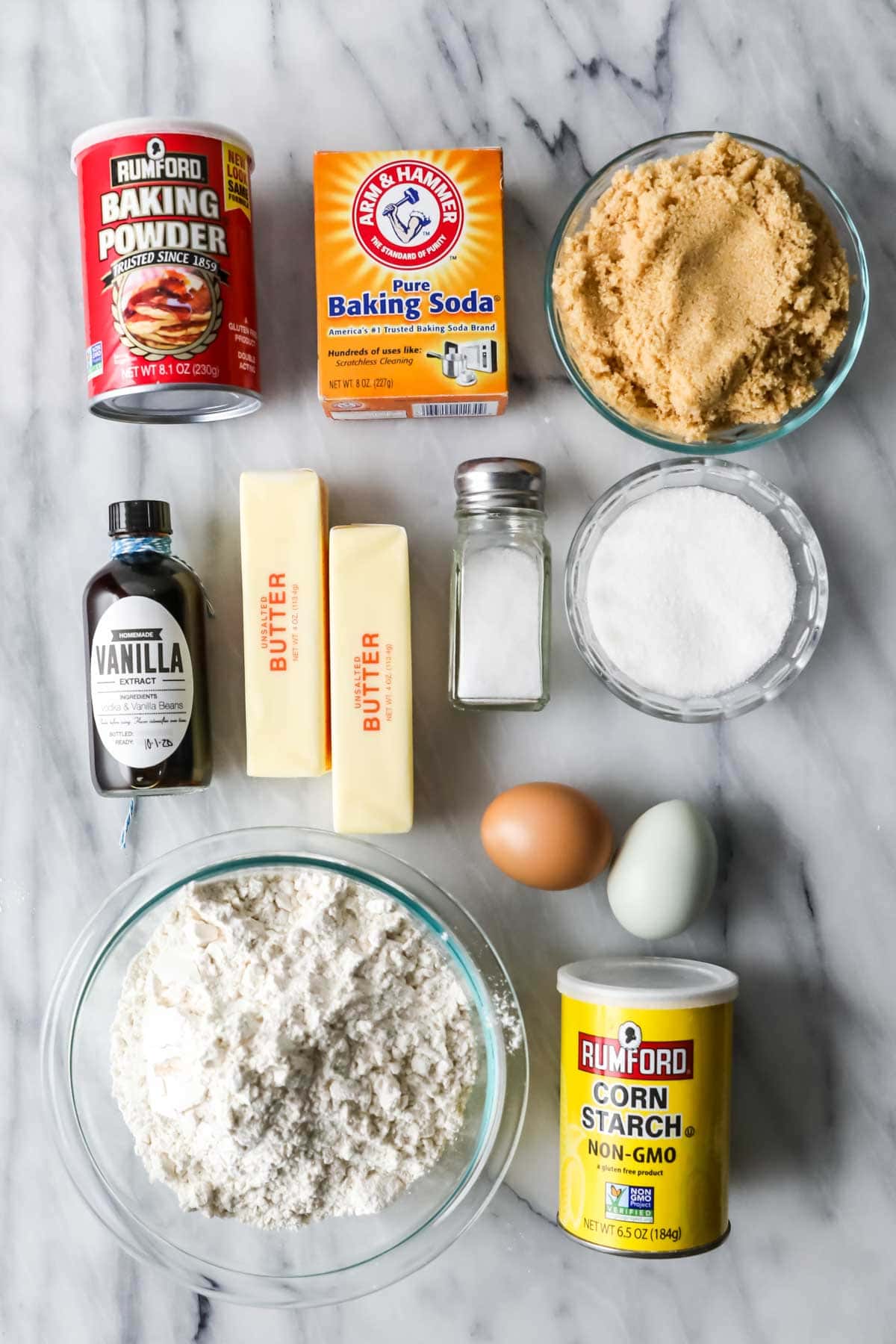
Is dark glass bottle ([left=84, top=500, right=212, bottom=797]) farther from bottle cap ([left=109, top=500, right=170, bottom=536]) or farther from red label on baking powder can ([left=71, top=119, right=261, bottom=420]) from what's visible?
red label on baking powder can ([left=71, top=119, right=261, bottom=420])

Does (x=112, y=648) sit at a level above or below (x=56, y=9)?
below

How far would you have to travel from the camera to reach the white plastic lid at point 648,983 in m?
0.85

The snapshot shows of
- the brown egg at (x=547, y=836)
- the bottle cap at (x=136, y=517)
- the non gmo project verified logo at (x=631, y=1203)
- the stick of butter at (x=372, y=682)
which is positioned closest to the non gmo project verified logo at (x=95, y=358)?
the bottle cap at (x=136, y=517)

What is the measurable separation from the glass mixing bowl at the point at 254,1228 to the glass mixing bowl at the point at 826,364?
45 cm

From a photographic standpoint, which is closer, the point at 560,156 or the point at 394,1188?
the point at 394,1188

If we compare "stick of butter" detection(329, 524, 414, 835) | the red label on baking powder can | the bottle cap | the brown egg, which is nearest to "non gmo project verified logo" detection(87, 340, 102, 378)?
the red label on baking powder can

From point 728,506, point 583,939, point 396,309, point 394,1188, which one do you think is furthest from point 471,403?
point 394,1188

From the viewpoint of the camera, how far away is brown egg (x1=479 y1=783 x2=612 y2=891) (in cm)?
91

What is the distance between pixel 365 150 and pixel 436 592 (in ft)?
1.39

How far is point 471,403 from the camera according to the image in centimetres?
96

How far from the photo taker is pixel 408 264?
3.02ft

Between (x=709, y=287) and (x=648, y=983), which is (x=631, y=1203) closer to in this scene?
(x=648, y=983)

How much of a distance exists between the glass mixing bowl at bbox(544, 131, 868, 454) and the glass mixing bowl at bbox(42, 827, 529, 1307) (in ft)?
1.48

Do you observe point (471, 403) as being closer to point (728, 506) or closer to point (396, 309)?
point (396, 309)
